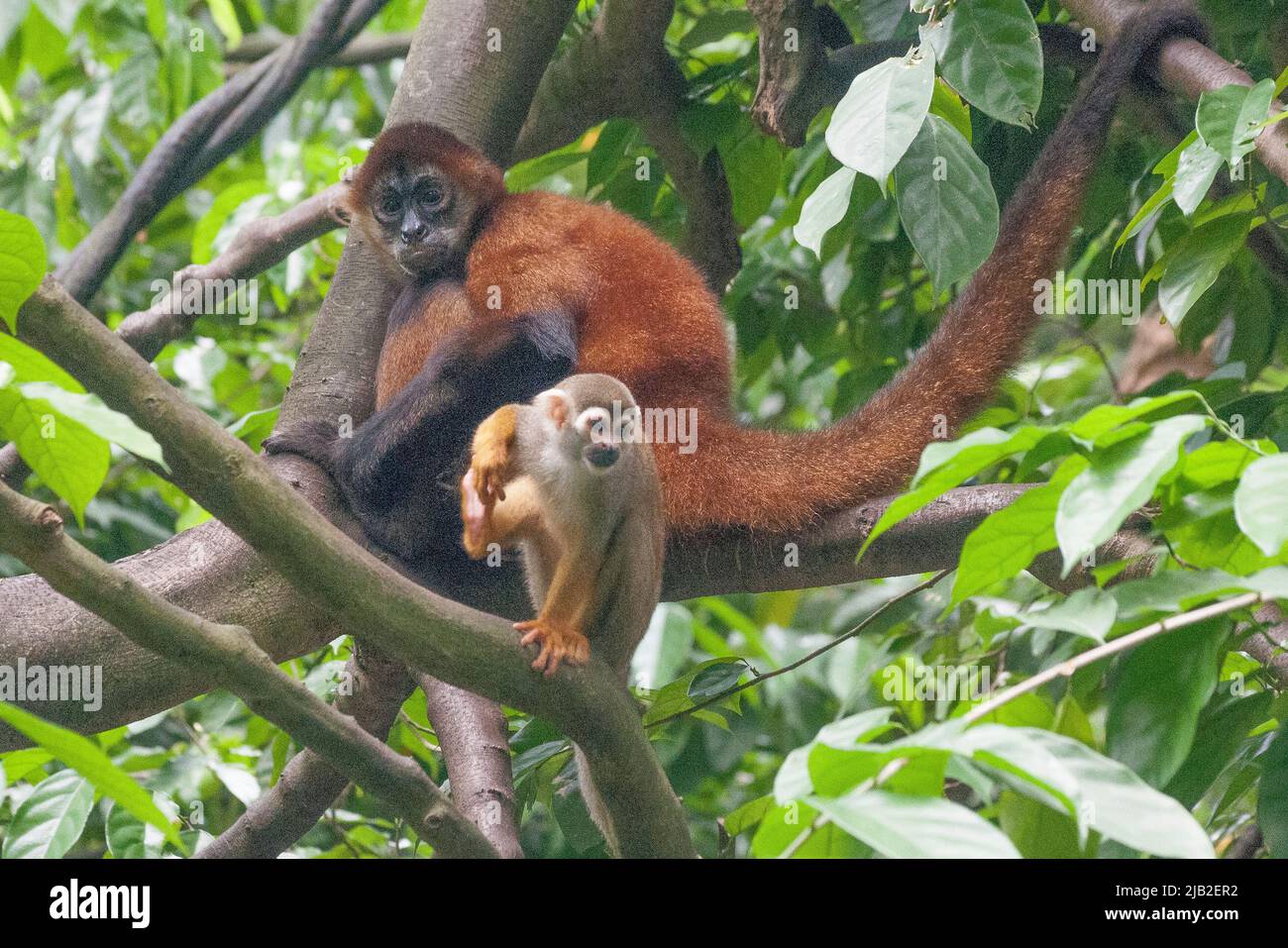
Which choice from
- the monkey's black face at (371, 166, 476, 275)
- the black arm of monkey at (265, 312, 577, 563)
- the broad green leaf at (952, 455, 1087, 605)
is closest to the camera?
the broad green leaf at (952, 455, 1087, 605)

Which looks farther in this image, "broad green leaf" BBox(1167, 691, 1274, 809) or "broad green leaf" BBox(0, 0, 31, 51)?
"broad green leaf" BBox(0, 0, 31, 51)

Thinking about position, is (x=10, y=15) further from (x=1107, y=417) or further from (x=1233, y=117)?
(x=1107, y=417)

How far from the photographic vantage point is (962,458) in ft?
6.27

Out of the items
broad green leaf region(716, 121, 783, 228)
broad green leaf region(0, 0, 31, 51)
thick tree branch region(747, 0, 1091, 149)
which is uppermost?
broad green leaf region(0, 0, 31, 51)

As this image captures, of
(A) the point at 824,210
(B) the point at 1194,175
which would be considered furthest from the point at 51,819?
(B) the point at 1194,175

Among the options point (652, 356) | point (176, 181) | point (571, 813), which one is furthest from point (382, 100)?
point (571, 813)

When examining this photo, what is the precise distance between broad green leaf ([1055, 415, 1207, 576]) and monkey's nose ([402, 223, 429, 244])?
3.03 m

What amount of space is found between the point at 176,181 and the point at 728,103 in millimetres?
2070

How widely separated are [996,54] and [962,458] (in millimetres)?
1426

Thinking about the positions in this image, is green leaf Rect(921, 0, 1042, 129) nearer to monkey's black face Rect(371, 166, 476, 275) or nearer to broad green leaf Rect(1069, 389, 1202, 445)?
broad green leaf Rect(1069, 389, 1202, 445)

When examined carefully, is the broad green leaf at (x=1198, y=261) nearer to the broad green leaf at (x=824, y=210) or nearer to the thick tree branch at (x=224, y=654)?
the broad green leaf at (x=824, y=210)

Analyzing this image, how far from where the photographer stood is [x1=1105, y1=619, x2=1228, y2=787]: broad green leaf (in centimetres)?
205

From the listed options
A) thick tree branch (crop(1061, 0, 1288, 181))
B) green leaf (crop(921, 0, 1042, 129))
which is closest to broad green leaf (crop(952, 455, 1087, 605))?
green leaf (crop(921, 0, 1042, 129))

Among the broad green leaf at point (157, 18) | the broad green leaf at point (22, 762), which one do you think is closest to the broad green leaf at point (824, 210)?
the broad green leaf at point (22, 762)
